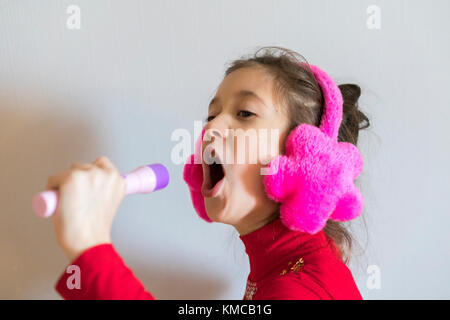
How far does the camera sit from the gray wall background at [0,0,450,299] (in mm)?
1037

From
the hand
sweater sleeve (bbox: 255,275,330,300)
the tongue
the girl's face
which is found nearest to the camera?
the hand

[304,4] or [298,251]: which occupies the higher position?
[304,4]

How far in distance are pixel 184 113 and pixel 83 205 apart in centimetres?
53

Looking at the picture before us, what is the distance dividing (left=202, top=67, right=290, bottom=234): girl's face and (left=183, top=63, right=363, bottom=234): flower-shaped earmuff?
1.3 inches

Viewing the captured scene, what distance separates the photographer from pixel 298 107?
2.95 feet

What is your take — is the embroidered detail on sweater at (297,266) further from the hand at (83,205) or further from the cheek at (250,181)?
the hand at (83,205)

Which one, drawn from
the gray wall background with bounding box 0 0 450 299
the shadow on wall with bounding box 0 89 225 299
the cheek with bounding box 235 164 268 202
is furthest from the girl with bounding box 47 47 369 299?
the shadow on wall with bounding box 0 89 225 299

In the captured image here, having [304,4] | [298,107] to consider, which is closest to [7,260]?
[298,107]

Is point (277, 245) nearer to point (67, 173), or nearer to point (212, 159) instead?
point (212, 159)

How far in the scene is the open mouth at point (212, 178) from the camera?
2.84 ft

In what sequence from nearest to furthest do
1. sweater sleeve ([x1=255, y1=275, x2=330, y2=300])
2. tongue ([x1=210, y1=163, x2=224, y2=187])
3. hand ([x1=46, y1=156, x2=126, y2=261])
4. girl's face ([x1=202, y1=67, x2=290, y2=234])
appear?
hand ([x1=46, y1=156, x2=126, y2=261]), sweater sleeve ([x1=255, y1=275, x2=330, y2=300]), girl's face ([x1=202, y1=67, x2=290, y2=234]), tongue ([x1=210, y1=163, x2=224, y2=187])

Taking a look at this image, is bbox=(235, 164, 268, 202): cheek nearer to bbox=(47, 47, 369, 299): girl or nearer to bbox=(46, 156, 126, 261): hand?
bbox=(47, 47, 369, 299): girl
